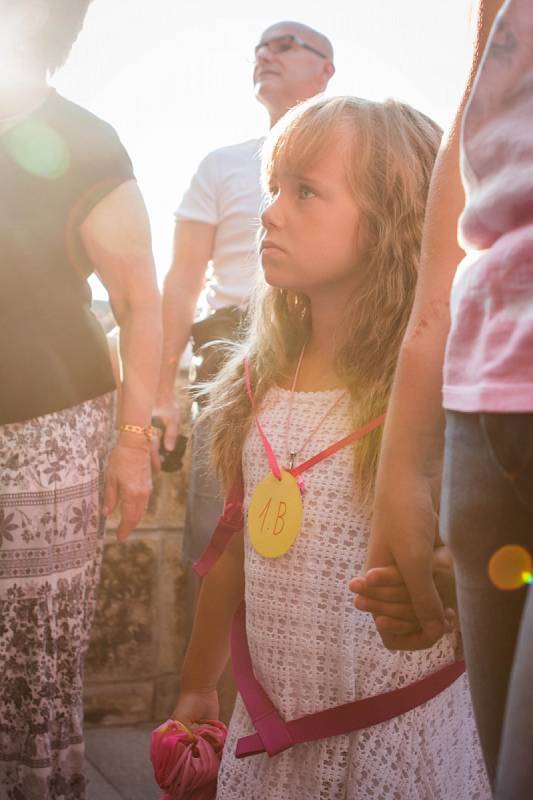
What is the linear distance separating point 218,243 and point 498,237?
7.67 ft

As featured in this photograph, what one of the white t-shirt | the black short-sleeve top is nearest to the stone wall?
the white t-shirt

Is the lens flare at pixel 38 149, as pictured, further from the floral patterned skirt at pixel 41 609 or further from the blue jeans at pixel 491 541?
the blue jeans at pixel 491 541

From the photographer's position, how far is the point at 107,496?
2.24 m

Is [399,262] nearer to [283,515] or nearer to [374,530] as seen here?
[283,515]

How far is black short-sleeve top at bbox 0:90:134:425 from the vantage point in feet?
6.78

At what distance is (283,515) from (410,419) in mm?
629

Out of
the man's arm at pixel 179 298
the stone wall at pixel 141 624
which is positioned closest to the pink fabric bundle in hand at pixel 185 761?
the man's arm at pixel 179 298

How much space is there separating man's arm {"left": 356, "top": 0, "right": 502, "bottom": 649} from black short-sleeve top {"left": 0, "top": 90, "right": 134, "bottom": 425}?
3.91 ft

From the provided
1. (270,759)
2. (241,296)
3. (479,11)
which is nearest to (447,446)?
(479,11)

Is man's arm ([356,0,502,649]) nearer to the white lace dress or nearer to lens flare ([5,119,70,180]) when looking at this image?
the white lace dress

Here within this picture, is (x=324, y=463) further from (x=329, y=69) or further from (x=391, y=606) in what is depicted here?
(x=329, y=69)

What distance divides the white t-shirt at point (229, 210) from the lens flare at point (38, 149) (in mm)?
906

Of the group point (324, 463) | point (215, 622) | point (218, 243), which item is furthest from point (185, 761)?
point (218, 243)

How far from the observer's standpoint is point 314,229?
5.63ft
